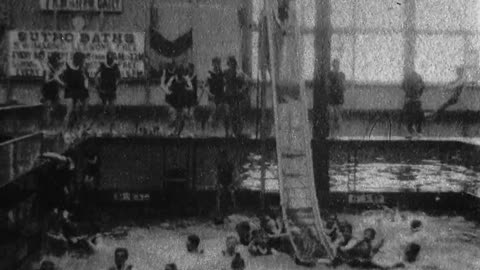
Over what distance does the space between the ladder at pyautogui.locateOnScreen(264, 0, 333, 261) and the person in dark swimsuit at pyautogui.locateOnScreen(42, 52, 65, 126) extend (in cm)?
352

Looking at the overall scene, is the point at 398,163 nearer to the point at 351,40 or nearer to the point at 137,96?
the point at 351,40

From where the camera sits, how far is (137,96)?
10969mm

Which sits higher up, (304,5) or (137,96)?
(304,5)

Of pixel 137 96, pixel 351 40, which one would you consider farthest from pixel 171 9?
pixel 351 40

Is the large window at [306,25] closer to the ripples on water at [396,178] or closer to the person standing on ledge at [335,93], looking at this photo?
the person standing on ledge at [335,93]

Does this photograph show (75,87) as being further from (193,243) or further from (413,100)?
(413,100)

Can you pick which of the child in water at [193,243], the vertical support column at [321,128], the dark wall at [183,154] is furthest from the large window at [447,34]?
the child in water at [193,243]

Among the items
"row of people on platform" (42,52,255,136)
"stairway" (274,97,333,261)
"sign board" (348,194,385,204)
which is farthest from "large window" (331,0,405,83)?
"sign board" (348,194,385,204)

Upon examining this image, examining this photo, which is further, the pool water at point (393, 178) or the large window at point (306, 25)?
the large window at point (306, 25)

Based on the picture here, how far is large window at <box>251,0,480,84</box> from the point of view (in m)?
9.69

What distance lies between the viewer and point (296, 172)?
6.24 meters

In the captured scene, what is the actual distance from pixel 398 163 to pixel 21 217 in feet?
18.8

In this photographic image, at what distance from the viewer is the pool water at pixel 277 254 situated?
17.9 ft

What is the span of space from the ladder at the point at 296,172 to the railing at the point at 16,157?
8.12 ft
